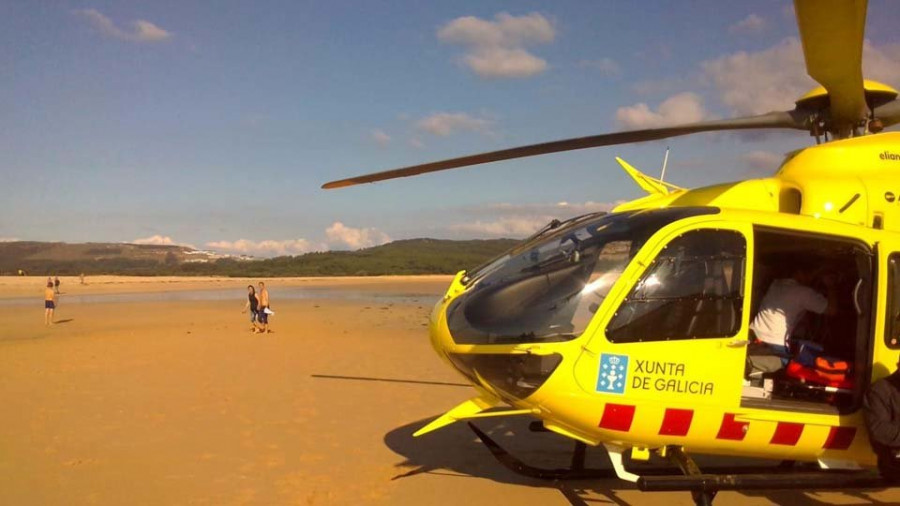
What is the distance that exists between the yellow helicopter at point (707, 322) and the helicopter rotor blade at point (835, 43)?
2cm

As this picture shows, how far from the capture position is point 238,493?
6.09 metres

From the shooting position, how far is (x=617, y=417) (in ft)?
14.5

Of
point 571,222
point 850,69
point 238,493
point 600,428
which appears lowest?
point 238,493

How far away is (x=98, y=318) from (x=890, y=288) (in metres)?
26.8

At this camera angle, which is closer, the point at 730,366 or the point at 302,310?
the point at 730,366

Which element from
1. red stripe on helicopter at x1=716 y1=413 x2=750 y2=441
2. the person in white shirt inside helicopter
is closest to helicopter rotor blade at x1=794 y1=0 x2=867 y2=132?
the person in white shirt inside helicopter

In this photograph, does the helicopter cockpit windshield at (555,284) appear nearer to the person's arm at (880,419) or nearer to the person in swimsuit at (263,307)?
the person's arm at (880,419)

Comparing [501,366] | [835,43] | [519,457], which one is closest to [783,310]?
[835,43]

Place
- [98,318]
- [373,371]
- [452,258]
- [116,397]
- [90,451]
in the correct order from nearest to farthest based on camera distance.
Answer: [90,451], [116,397], [373,371], [98,318], [452,258]

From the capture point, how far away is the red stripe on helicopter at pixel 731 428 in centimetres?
450

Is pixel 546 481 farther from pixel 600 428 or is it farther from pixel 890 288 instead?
pixel 890 288

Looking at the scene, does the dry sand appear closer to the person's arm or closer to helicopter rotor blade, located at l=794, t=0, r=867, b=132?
the person's arm

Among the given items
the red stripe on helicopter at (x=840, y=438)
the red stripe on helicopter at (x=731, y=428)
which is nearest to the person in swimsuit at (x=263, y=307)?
the red stripe on helicopter at (x=731, y=428)

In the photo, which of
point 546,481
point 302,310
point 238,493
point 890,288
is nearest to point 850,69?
point 890,288
